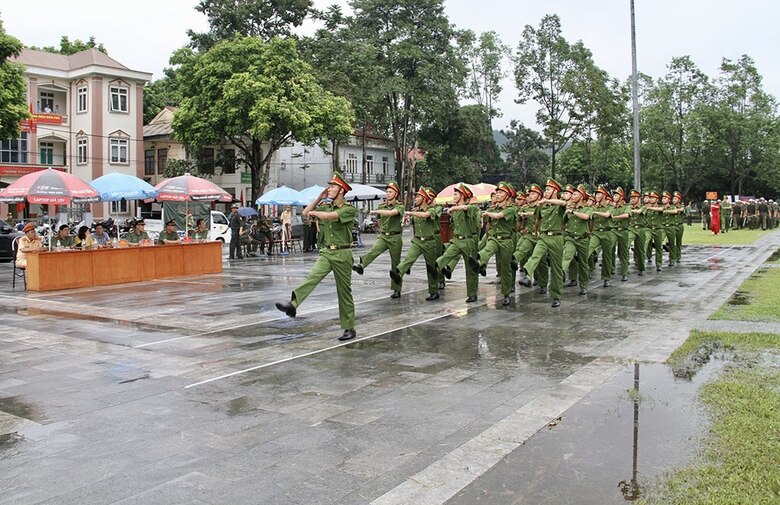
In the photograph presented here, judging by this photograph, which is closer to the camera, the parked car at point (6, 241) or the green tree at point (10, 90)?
the parked car at point (6, 241)

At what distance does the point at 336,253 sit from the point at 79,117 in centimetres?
3708

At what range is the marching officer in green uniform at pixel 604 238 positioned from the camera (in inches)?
543

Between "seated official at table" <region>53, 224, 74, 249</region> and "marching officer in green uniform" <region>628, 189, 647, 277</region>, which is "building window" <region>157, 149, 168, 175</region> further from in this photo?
"marching officer in green uniform" <region>628, 189, 647, 277</region>

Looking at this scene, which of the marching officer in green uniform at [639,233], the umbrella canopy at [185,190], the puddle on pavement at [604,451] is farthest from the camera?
the umbrella canopy at [185,190]

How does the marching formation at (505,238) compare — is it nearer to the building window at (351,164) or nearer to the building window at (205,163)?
the building window at (205,163)

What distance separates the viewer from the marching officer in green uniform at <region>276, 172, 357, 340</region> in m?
8.42

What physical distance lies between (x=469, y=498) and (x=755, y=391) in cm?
316

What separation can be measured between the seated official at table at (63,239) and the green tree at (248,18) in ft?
88.4

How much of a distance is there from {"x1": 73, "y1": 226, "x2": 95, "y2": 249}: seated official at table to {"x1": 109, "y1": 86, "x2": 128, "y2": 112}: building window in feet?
90.5

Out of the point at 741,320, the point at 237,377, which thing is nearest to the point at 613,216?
the point at 741,320

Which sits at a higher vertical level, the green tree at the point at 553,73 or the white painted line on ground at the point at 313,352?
the green tree at the point at 553,73

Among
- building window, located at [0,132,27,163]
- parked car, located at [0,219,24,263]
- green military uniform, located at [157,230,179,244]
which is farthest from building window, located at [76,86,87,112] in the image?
green military uniform, located at [157,230,179,244]

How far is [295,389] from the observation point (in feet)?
20.4

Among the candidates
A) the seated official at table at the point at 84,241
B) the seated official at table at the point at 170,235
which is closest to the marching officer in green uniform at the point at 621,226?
the seated official at table at the point at 170,235
